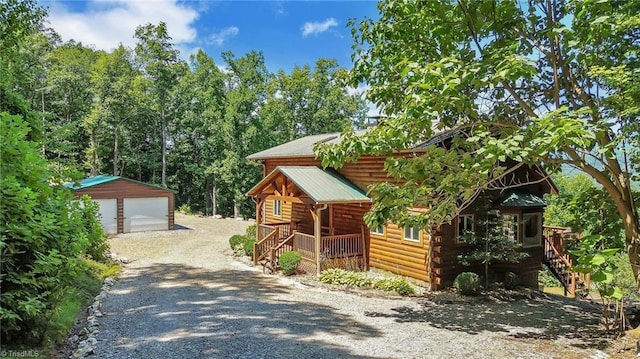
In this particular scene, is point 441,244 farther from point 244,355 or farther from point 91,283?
point 91,283

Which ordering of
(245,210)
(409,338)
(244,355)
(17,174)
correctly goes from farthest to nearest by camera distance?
(245,210) < (409,338) < (244,355) < (17,174)

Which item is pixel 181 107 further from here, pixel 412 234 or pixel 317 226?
pixel 412 234

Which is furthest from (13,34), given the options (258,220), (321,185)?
(258,220)

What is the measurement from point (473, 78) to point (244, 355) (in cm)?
567

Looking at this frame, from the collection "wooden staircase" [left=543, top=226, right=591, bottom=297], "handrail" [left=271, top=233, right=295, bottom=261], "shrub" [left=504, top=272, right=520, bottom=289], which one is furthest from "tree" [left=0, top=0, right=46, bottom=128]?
"wooden staircase" [left=543, top=226, right=591, bottom=297]

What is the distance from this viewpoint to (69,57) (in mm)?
35125

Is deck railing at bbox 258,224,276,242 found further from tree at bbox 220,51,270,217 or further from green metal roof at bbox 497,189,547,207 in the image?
tree at bbox 220,51,270,217

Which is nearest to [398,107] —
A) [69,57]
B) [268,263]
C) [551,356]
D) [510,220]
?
[551,356]

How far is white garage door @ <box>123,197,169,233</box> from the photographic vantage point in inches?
888

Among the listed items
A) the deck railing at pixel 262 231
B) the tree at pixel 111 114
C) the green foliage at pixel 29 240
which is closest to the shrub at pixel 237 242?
the deck railing at pixel 262 231

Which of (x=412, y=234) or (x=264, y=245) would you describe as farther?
(x=264, y=245)

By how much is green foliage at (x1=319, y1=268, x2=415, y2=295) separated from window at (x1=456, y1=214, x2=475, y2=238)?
7.97ft

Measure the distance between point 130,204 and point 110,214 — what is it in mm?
1104

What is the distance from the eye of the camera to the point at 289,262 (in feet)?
44.7
